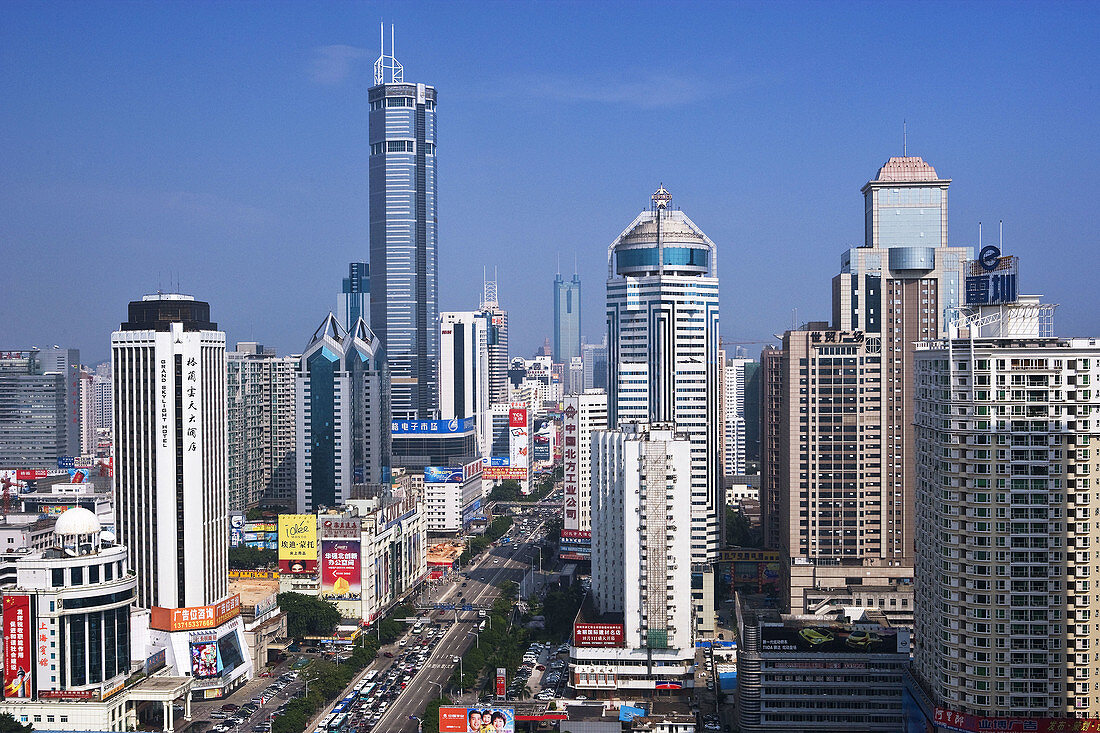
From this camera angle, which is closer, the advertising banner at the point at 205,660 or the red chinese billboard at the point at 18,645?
the red chinese billboard at the point at 18,645

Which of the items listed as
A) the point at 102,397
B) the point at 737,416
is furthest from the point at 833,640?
the point at 102,397

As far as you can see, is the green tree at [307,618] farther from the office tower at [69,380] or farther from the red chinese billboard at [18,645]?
the office tower at [69,380]

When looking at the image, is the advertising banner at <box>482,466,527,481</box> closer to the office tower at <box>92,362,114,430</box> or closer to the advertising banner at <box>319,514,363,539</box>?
the office tower at <box>92,362,114,430</box>

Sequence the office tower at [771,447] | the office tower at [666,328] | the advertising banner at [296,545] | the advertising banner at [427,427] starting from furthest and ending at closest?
the advertising banner at [427,427], the office tower at [771,447], the office tower at [666,328], the advertising banner at [296,545]

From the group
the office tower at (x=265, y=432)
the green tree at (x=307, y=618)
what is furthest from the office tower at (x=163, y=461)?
the office tower at (x=265, y=432)

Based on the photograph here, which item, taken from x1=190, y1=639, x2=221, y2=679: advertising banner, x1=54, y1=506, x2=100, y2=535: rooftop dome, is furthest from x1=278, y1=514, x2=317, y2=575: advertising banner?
x1=54, y1=506, x2=100, y2=535: rooftop dome

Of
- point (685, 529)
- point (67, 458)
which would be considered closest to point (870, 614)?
point (685, 529)

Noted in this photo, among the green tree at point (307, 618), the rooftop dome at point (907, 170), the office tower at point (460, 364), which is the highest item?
the rooftop dome at point (907, 170)
